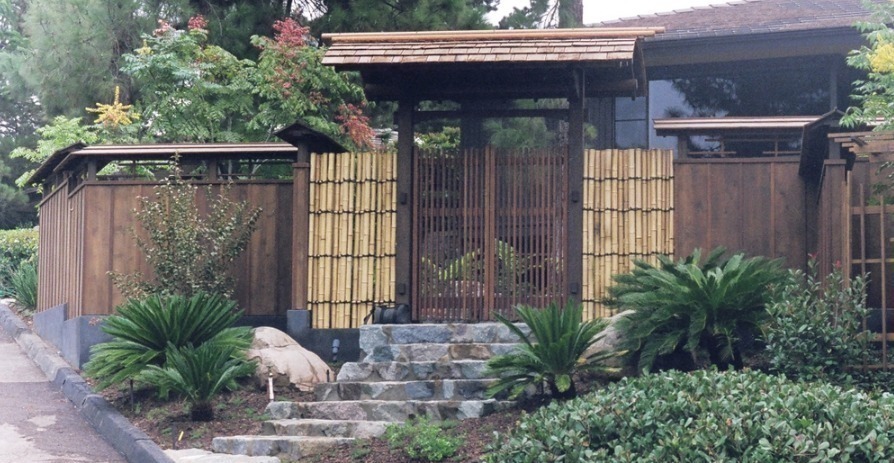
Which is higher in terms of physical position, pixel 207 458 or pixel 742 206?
pixel 742 206

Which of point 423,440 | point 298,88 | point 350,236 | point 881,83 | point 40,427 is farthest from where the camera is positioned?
point 298,88

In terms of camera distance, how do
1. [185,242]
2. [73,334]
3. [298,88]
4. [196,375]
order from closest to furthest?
[196,375]
[185,242]
[73,334]
[298,88]

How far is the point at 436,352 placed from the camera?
11.1 metres

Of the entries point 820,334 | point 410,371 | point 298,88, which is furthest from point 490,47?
point 298,88

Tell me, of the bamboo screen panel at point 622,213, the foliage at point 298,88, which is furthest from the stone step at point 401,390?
the foliage at point 298,88

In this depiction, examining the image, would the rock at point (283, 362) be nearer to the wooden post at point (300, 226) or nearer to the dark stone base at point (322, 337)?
the dark stone base at point (322, 337)

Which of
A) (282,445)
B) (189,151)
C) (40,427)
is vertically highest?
(189,151)

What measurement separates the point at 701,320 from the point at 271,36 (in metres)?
10.2

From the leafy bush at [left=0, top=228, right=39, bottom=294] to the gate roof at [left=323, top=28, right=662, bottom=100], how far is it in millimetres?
11815

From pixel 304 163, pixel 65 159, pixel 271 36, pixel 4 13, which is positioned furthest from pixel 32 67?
pixel 4 13

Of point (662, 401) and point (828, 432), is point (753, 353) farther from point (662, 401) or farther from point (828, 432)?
point (828, 432)

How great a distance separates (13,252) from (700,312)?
639 inches

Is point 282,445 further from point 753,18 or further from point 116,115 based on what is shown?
point 753,18

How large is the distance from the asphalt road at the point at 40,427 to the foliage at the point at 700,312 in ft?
14.8
